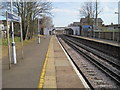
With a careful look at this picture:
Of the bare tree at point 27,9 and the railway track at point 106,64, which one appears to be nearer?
the railway track at point 106,64

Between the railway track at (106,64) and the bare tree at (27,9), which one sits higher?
the bare tree at (27,9)

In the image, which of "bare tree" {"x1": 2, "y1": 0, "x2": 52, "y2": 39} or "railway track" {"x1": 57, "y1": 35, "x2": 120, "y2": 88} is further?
"bare tree" {"x1": 2, "y1": 0, "x2": 52, "y2": 39}

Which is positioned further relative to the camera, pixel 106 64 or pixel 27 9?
pixel 27 9

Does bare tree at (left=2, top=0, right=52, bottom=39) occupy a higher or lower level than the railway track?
higher

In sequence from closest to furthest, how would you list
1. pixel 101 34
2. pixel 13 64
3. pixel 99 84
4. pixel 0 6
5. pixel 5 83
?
pixel 5 83 < pixel 99 84 < pixel 13 64 < pixel 0 6 < pixel 101 34

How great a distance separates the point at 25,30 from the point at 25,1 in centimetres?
574

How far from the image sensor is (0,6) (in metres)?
29.0

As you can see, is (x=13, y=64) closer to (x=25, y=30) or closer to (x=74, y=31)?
(x=25, y=30)

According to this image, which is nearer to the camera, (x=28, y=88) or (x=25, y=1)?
(x=28, y=88)

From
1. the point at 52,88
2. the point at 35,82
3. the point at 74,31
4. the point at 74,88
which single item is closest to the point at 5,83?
the point at 35,82

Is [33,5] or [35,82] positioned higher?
[33,5]

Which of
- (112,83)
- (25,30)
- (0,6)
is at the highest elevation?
(0,6)

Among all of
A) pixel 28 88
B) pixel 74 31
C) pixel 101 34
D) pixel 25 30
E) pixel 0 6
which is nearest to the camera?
pixel 28 88

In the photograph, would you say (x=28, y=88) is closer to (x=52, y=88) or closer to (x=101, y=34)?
(x=52, y=88)
